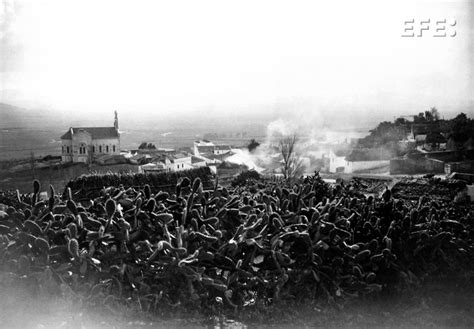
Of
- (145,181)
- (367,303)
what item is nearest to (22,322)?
(367,303)

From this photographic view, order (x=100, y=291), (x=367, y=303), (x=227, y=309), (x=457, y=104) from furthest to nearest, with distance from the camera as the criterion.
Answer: (x=457, y=104) < (x=367, y=303) < (x=227, y=309) < (x=100, y=291)

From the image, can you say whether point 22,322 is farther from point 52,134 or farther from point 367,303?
point 52,134

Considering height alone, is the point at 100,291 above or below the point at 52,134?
below

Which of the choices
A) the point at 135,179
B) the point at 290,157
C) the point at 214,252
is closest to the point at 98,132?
the point at 135,179

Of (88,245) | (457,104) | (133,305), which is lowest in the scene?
(133,305)

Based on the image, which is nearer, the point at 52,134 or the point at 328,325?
the point at 328,325

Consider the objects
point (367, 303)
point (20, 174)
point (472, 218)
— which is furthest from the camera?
point (20, 174)

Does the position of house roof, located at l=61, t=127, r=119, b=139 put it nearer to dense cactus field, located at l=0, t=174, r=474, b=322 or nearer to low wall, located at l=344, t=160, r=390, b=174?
low wall, located at l=344, t=160, r=390, b=174

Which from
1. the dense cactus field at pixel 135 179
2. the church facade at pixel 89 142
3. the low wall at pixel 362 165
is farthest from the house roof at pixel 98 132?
the low wall at pixel 362 165
